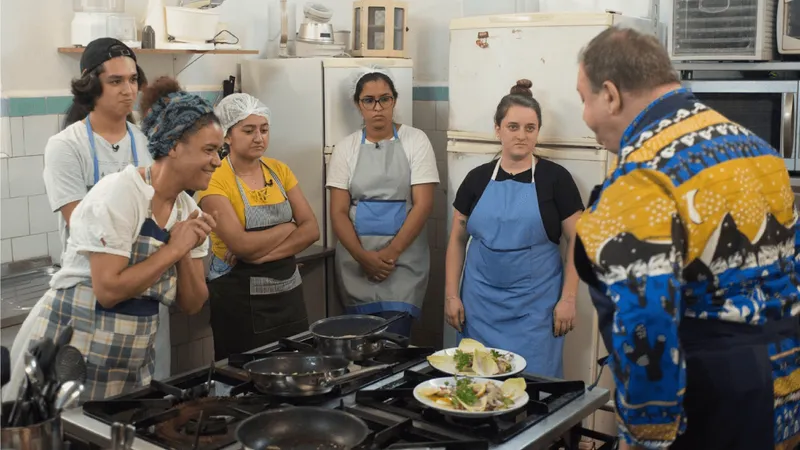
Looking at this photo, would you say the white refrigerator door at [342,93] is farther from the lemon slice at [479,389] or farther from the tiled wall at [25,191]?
the lemon slice at [479,389]

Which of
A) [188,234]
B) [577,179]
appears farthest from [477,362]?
[577,179]

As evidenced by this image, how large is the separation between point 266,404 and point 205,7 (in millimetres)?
2515

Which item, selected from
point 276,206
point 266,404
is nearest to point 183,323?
point 276,206

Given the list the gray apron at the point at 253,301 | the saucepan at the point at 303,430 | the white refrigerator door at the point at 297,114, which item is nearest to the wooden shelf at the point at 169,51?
the white refrigerator door at the point at 297,114

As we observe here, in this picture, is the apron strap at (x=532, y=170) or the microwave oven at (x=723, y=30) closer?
the microwave oven at (x=723, y=30)

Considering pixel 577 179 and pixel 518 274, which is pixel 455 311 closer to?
pixel 518 274

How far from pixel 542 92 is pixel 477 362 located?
178 centimetres

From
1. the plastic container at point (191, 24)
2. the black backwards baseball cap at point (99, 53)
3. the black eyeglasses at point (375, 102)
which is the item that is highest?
the plastic container at point (191, 24)

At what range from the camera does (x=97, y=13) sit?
3.69 m

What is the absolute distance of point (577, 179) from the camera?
3.81 m

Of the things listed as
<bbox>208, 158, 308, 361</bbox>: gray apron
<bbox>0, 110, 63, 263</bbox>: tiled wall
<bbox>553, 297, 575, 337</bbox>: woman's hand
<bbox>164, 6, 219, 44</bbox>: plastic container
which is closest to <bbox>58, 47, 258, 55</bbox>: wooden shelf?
<bbox>164, 6, 219, 44</bbox>: plastic container

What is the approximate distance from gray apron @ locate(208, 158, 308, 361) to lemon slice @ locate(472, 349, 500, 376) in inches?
49.6

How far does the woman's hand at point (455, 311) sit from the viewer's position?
3707 mm

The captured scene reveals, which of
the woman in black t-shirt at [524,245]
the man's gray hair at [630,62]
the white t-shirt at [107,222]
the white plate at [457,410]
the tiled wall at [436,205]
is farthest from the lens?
the tiled wall at [436,205]
